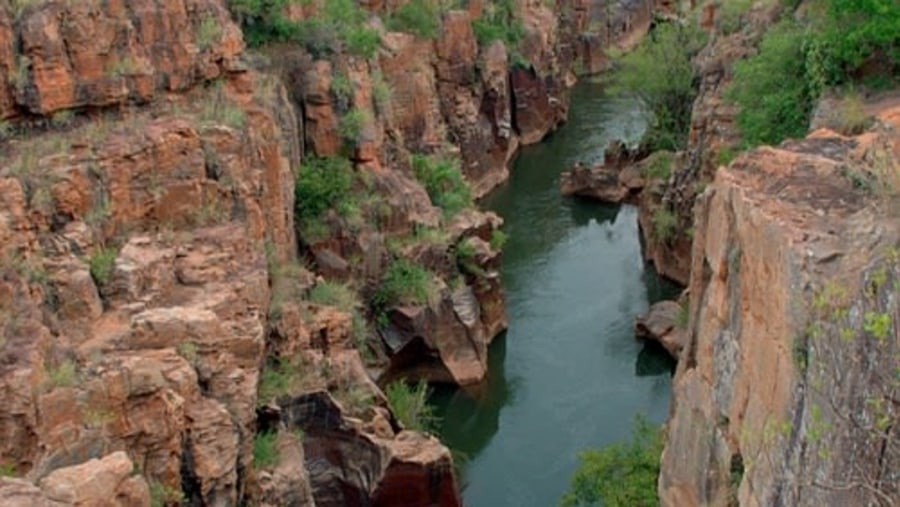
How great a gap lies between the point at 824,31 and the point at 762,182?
38.9 ft

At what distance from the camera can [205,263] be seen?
20.5 metres

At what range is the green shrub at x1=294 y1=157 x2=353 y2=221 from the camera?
96.9 ft

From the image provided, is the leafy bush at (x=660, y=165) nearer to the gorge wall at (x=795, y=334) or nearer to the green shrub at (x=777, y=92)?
the green shrub at (x=777, y=92)

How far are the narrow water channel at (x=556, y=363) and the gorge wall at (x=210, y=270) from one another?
136 cm

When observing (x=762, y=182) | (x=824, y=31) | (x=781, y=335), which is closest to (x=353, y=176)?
(x=824, y=31)

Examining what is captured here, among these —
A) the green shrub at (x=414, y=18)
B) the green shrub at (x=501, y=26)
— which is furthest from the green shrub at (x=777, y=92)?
the green shrub at (x=501, y=26)

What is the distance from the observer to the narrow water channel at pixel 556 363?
2641 cm

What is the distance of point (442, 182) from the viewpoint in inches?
1383

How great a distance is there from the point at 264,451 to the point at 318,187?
10780 mm

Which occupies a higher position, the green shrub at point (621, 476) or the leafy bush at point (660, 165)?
the green shrub at point (621, 476)

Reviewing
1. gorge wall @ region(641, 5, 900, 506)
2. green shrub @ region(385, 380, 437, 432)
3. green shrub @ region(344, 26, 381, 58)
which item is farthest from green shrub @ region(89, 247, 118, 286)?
green shrub @ region(344, 26, 381, 58)

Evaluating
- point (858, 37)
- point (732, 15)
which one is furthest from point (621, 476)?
point (732, 15)

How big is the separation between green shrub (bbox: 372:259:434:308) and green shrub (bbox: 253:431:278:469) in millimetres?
9006

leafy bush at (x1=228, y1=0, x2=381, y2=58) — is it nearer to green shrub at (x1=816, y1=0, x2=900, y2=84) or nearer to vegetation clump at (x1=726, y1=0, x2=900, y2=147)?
vegetation clump at (x1=726, y1=0, x2=900, y2=147)
